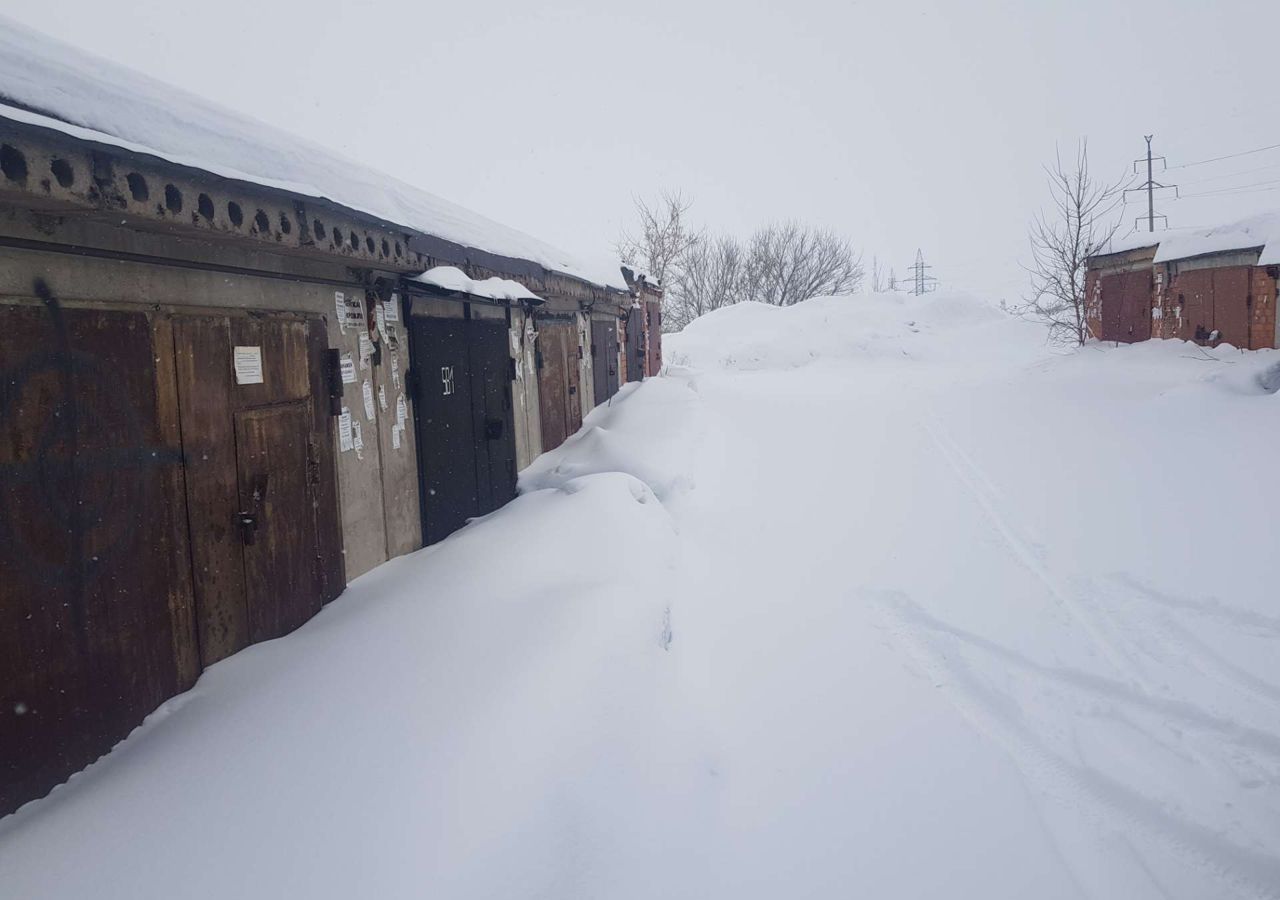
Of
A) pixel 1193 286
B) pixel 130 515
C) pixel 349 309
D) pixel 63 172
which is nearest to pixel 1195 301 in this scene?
pixel 1193 286

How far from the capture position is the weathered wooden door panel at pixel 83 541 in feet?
8.87

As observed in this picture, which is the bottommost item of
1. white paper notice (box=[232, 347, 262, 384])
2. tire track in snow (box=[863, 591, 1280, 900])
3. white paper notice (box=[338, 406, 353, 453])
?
tire track in snow (box=[863, 591, 1280, 900])

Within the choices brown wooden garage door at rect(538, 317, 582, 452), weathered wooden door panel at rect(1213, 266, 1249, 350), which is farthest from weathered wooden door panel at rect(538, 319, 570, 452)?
weathered wooden door panel at rect(1213, 266, 1249, 350)

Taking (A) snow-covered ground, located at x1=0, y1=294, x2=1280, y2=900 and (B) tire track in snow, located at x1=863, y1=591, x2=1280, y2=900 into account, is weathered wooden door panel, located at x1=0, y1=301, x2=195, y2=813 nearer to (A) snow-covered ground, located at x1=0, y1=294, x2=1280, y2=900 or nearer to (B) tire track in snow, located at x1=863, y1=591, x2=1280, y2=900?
(A) snow-covered ground, located at x1=0, y1=294, x2=1280, y2=900

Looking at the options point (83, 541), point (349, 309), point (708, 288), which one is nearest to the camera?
point (83, 541)

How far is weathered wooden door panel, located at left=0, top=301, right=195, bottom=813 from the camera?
2.71m

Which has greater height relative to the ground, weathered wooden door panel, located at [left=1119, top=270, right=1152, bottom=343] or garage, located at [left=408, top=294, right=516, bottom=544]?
weathered wooden door panel, located at [left=1119, top=270, right=1152, bottom=343]

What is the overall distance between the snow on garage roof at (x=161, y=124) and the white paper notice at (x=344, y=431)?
1330 mm

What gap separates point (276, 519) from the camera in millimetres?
4230

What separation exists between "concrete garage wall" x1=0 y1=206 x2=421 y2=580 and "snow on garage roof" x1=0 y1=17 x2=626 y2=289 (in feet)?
1.71

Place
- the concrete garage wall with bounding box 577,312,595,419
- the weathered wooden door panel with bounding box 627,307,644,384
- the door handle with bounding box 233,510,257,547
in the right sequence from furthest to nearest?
the weathered wooden door panel with bounding box 627,307,644,384
the concrete garage wall with bounding box 577,312,595,419
the door handle with bounding box 233,510,257,547

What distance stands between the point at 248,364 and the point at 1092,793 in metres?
4.77

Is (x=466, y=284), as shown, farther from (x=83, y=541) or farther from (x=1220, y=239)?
(x=1220, y=239)

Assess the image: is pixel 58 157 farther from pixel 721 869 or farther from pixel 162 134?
pixel 721 869
